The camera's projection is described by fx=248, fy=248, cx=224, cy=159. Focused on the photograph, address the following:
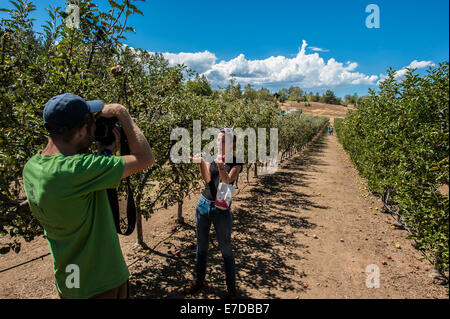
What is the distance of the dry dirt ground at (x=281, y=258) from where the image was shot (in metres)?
4.24

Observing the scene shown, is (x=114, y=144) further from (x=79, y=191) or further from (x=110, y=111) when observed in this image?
(x=79, y=191)

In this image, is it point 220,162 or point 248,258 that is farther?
point 248,258

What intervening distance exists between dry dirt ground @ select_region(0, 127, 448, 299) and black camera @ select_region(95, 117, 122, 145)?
3.20 meters

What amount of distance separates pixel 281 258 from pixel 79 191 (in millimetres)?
4687

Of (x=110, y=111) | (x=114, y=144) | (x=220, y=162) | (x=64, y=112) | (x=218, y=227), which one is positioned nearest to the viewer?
(x=64, y=112)

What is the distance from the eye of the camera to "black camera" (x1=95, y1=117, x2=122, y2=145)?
177 centimetres

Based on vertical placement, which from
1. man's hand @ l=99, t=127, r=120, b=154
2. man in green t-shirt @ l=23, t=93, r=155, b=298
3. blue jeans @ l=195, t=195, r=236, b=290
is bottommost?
blue jeans @ l=195, t=195, r=236, b=290

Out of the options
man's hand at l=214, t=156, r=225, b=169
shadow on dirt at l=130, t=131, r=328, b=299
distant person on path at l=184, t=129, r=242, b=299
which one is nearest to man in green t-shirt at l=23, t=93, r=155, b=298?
man's hand at l=214, t=156, r=225, b=169

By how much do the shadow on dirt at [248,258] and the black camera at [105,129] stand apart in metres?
3.19

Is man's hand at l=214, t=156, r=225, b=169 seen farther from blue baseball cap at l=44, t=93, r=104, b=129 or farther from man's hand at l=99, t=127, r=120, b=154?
blue baseball cap at l=44, t=93, r=104, b=129

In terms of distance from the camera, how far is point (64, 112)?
4.90 feet

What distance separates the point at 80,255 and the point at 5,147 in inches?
68.7

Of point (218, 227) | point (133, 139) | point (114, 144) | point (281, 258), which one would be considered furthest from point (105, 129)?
point (281, 258)
